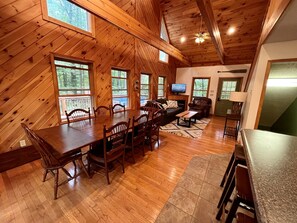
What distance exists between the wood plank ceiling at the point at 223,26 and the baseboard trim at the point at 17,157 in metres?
6.15

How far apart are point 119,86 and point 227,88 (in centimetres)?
534

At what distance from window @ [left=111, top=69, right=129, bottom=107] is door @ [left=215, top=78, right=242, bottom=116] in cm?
482

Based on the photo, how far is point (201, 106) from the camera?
20.7 feet

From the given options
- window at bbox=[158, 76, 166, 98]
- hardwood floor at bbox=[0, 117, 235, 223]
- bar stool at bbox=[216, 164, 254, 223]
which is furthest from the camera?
window at bbox=[158, 76, 166, 98]

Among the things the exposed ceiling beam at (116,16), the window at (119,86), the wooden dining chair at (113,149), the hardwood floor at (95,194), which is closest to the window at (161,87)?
the window at (119,86)

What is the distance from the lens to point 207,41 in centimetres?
570

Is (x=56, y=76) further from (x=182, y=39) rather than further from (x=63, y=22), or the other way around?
(x=182, y=39)

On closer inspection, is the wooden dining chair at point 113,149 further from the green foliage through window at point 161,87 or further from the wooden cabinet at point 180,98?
the wooden cabinet at point 180,98

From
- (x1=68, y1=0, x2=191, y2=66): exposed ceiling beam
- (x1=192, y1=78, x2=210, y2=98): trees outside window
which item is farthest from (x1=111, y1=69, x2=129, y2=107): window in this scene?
(x1=192, y1=78, x2=210, y2=98): trees outside window

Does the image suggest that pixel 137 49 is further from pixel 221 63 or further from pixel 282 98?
pixel 282 98

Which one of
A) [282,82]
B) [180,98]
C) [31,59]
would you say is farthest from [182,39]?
Answer: [31,59]

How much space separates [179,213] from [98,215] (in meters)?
0.96

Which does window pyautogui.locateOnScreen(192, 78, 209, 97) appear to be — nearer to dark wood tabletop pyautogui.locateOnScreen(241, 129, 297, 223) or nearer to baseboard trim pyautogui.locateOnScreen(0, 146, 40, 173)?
dark wood tabletop pyautogui.locateOnScreen(241, 129, 297, 223)

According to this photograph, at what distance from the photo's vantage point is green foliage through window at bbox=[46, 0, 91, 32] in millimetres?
2666
